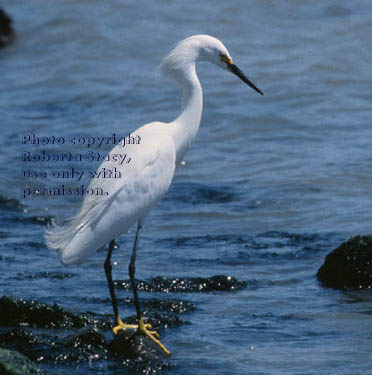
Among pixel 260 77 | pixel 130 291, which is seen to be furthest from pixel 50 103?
pixel 130 291

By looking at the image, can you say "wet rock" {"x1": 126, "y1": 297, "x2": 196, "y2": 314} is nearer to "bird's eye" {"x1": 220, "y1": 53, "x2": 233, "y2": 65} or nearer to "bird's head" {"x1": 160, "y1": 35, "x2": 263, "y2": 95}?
→ "bird's head" {"x1": 160, "y1": 35, "x2": 263, "y2": 95}

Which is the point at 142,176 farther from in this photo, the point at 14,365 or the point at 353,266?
the point at 353,266

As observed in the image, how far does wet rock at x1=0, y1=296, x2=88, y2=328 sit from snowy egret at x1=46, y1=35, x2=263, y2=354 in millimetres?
318

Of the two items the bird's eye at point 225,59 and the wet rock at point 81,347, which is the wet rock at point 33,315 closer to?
the wet rock at point 81,347

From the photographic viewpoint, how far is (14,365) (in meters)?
4.43

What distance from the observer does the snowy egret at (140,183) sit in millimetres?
5492

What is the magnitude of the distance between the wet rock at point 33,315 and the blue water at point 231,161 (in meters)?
0.52

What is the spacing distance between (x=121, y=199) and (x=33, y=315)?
0.92 meters

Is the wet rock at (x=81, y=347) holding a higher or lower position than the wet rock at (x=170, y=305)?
higher

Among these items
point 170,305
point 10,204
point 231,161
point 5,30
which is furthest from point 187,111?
point 5,30

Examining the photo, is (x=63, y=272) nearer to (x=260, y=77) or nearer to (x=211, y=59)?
(x=211, y=59)

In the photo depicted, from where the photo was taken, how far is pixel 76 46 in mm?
17141

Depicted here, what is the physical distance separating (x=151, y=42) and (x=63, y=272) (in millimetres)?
10019

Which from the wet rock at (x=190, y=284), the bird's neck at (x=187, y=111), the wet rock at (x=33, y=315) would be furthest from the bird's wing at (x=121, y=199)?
the wet rock at (x=190, y=284)
